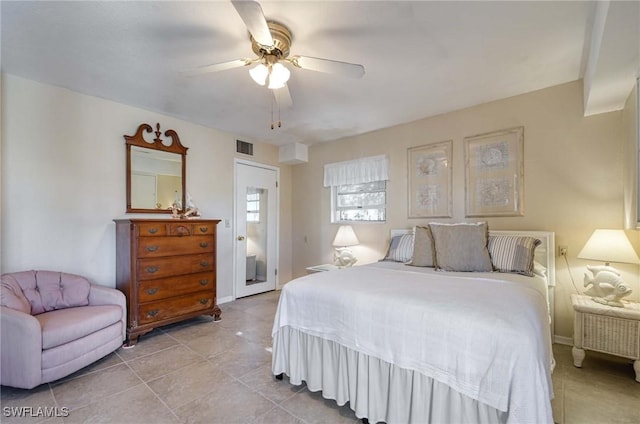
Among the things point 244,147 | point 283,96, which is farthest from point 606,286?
point 244,147

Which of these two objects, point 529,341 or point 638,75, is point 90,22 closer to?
point 529,341

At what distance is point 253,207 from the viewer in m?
4.69

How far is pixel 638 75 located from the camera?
6.69 feet

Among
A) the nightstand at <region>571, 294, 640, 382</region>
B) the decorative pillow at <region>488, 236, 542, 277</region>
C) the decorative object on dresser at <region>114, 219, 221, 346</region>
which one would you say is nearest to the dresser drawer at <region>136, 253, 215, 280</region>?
the decorative object on dresser at <region>114, 219, 221, 346</region>

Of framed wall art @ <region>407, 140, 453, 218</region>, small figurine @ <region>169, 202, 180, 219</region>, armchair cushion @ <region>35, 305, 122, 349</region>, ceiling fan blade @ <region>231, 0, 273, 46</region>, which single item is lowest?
armchair cushion @ <region>35, 305, 122, 349</region>

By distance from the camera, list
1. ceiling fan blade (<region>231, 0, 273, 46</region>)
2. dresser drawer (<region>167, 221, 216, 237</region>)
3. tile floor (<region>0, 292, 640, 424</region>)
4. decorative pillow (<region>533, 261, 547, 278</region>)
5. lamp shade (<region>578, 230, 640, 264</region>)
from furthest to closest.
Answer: dresser drawer (<region>167, 221, 216, 237</region>), decorative pillow (<region>533, 261, 547, 278</region>), lamp shade (<region>578, 230, 640, 264</region>), tile floor (<region>0, 292, 640, 424</region>), ceiling fan blade (<region>231, 0, 273, 46</region>)

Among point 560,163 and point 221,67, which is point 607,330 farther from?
point 221,67

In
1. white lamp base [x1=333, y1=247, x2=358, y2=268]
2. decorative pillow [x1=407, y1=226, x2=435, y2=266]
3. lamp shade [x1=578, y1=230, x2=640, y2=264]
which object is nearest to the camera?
lamp shade [x1=578, y1=230, x2=640, y2=264]

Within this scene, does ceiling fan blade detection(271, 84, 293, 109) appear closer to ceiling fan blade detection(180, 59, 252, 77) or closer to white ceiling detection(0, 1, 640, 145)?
white ceiling detection(0, 1, 640, 145)

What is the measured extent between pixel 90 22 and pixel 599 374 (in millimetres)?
4490

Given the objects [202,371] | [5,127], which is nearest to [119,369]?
[202,371]

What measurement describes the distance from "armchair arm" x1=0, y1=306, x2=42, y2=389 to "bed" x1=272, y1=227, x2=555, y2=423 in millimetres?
1623

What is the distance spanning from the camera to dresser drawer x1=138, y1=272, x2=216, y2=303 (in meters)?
2.93

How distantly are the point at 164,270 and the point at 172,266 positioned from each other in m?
0.09
